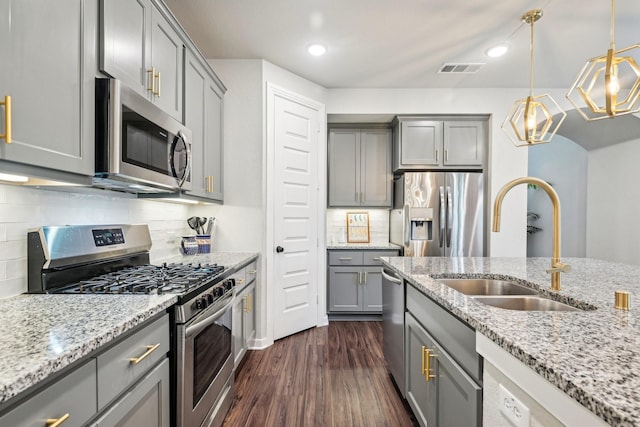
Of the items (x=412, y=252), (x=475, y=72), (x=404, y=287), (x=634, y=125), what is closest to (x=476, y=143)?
(x=475, y=72)

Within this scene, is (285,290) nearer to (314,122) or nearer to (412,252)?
(412,252)

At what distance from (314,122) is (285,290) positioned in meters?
1.84

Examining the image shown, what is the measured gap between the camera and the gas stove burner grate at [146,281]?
4.35 feet

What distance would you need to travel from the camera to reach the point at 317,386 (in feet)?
7.53

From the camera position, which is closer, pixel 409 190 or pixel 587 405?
pixel 587 405

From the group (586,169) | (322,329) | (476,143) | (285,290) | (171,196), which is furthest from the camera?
(586,169)

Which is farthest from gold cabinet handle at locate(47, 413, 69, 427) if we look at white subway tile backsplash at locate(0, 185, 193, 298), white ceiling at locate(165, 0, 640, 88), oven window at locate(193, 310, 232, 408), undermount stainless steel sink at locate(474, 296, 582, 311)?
white ceiling at locate(165, 0, 640, 88)

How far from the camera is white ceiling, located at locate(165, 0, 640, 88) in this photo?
2.25 meters

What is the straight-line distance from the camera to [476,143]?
374cm

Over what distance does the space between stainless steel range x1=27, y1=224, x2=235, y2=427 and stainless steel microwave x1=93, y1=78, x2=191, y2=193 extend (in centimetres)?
33

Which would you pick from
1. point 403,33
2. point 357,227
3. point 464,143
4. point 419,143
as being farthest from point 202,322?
point 464,143

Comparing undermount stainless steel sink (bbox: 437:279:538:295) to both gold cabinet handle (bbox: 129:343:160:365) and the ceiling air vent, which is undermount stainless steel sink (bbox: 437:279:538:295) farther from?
the ceiling air vent

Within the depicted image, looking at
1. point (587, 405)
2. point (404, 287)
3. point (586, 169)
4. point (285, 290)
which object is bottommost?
point (285, 290)

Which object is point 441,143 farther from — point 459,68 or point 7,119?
point 7,119
